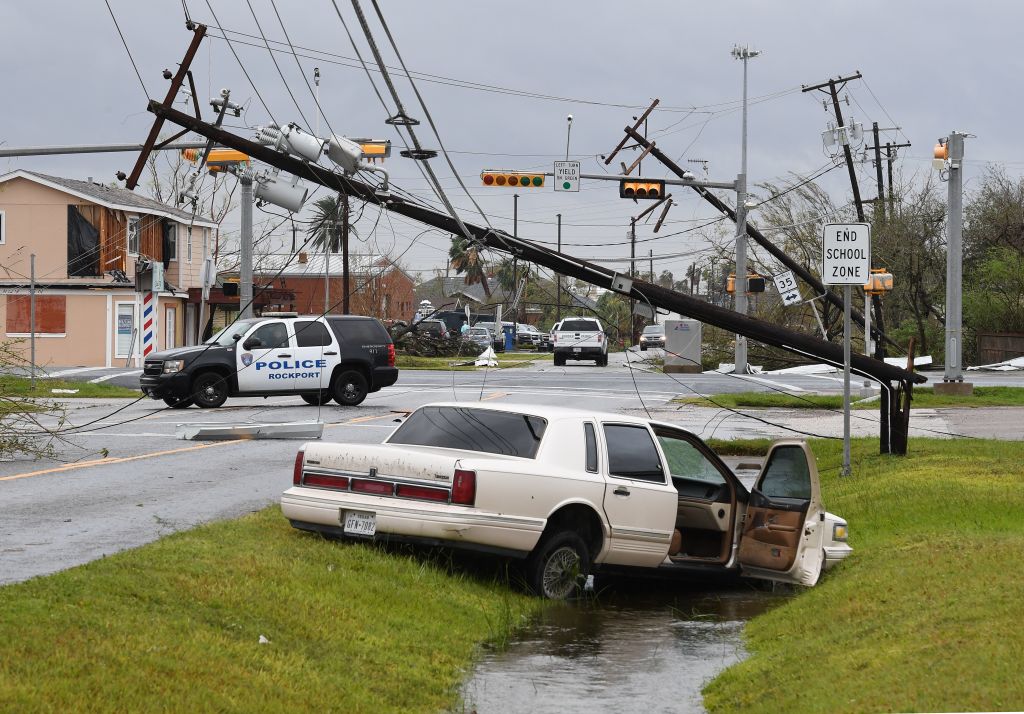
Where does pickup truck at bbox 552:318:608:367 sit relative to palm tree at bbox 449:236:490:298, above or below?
below

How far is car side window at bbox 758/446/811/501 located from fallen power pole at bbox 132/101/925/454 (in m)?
5.18

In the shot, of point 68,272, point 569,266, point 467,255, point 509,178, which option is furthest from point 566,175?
point 68,272

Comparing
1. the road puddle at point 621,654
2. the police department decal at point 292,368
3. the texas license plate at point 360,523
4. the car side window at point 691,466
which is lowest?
the road puddle at point 621,654

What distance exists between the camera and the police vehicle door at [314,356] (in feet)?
92.4

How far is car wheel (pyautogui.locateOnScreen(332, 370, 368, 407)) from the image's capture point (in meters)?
28.8

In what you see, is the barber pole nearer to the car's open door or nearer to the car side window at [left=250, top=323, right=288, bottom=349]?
the car side window at [left=250, top=323, right=288, bottom=349]

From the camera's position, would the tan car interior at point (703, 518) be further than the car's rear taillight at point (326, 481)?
Yes

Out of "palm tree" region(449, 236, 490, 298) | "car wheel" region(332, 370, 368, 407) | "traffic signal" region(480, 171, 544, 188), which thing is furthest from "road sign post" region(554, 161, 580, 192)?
"car wheel" region(332, 370, 368, 407)

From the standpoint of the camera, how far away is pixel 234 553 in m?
9.17

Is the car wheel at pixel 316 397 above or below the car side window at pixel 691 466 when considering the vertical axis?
below

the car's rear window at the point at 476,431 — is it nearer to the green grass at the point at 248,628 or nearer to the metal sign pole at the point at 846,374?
the green grass at the point at 248,628

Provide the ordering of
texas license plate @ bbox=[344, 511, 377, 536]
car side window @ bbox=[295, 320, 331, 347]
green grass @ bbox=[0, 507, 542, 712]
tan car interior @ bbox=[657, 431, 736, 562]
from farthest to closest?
car side window @ bbox=[295, 320, 331, 347], tan car interior @ bbox=[657, 431, 736, 562], texas license plate @ bbox=[344, 511, 377, 536], green grass @ bbox=[0, 507, 542, 712]

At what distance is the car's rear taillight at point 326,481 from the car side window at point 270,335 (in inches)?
714

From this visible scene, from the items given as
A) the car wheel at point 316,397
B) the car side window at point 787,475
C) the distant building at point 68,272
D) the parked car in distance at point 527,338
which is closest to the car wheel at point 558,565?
the car side window at point 787,475
